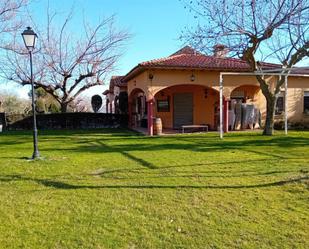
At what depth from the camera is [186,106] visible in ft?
64.1

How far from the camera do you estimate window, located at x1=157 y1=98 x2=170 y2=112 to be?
763 inches

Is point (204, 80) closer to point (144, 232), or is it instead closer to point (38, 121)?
point (38, 121)

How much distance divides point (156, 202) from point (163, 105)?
14372 millimetres

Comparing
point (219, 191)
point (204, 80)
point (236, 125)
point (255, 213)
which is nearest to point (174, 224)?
point (255, 213)

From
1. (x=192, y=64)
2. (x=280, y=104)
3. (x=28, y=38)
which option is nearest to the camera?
(x=28, y=38)

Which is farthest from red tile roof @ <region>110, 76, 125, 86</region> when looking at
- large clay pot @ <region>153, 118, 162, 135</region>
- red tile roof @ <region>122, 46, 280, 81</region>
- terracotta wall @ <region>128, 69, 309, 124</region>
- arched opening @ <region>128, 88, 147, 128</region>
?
large clay pot @ <region>153, 118, 162, 135</region>

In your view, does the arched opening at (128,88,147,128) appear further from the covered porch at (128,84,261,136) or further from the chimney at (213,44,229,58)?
the chimney at (213,44,229,58)

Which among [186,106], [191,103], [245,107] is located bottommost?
[245,107]

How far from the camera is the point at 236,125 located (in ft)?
60.7

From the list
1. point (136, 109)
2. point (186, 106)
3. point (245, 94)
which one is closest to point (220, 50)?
point (186, 106)

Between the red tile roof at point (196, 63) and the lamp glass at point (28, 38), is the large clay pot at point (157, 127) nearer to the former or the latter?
the red tile roof at point (196, 63)

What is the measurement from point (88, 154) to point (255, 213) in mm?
6273

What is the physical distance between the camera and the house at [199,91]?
1627cm

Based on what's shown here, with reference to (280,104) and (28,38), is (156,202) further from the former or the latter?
(280,104)
